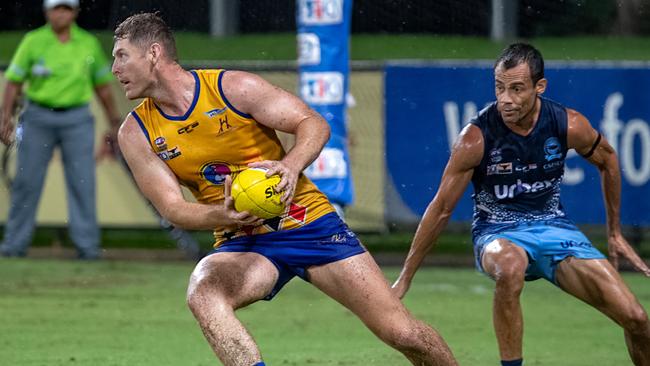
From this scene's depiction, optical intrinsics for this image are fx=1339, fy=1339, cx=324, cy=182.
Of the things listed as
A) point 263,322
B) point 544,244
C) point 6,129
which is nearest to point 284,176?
point 544,244

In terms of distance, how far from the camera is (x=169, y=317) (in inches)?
381

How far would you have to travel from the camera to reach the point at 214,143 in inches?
237

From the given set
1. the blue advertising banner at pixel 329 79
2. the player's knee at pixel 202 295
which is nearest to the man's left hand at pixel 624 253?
the player's knee at pixel 202 295

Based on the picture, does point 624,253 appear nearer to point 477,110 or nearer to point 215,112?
point 215,112

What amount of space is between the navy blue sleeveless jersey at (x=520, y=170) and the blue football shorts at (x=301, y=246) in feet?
Answer: 3.62

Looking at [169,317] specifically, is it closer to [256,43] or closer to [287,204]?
[287,204]

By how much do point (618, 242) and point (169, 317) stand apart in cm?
386

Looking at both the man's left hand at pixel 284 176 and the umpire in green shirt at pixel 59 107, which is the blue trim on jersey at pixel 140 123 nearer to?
the man's left hand at pixel 284 176

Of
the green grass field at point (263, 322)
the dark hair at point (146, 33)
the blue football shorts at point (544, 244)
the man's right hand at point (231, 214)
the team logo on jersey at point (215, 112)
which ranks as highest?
the dark hair at point (146, 33)

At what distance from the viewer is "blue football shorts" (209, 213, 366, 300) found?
6059mm

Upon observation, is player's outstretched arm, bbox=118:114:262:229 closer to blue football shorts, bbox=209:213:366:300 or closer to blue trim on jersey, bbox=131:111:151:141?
blue trim on jersey, bbox=131:111:151:141

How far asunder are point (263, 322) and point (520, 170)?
3175mm

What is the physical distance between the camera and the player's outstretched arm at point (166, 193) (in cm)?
570

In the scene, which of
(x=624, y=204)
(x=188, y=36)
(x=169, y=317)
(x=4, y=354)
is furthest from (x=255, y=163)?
(x=188, y=36)
